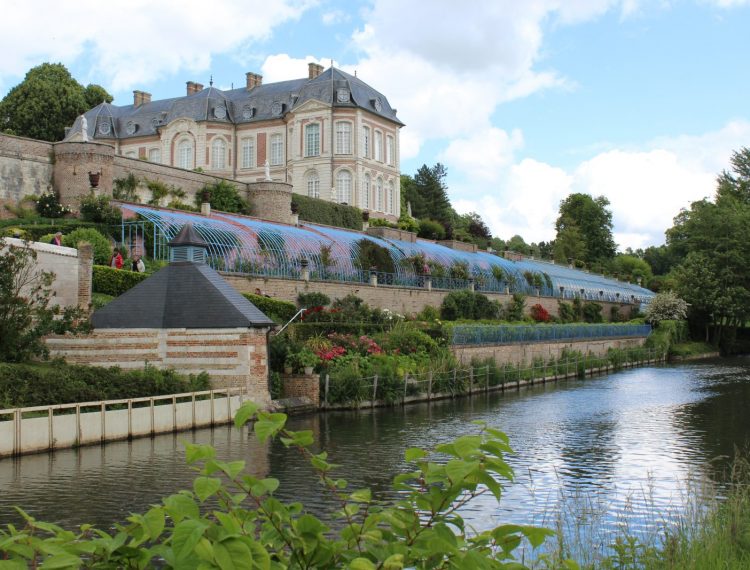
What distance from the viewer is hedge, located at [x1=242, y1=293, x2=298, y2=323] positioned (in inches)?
1139

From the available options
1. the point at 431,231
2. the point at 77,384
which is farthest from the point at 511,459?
the point at 431,231

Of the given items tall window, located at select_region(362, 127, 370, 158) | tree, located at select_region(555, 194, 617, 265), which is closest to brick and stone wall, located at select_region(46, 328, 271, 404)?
tall window, located at select_region(362, 127, 370, 158)

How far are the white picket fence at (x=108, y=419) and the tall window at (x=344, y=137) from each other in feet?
136

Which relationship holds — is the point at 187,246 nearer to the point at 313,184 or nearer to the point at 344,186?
the point at 344,186

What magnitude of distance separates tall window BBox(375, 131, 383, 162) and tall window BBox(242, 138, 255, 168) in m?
9.55

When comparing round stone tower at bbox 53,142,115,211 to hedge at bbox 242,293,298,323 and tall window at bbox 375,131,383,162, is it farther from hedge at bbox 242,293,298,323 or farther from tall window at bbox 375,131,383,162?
tall window at bbox 375,131,383,162

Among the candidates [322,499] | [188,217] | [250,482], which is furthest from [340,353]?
[250,482]

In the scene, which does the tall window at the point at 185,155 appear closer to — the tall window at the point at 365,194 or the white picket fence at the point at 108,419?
the tall window at the point at 365,194

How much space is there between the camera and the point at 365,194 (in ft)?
202

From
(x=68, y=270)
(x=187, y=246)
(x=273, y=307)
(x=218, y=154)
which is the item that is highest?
(x=218, y=154)

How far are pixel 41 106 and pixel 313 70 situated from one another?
2049 centimetres

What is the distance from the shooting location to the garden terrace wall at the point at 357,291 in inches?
1245

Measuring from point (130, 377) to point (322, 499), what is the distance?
825cm

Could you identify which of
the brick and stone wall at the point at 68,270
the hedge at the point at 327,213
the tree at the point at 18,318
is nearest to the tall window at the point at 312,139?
the hedge at the point at 327,213
